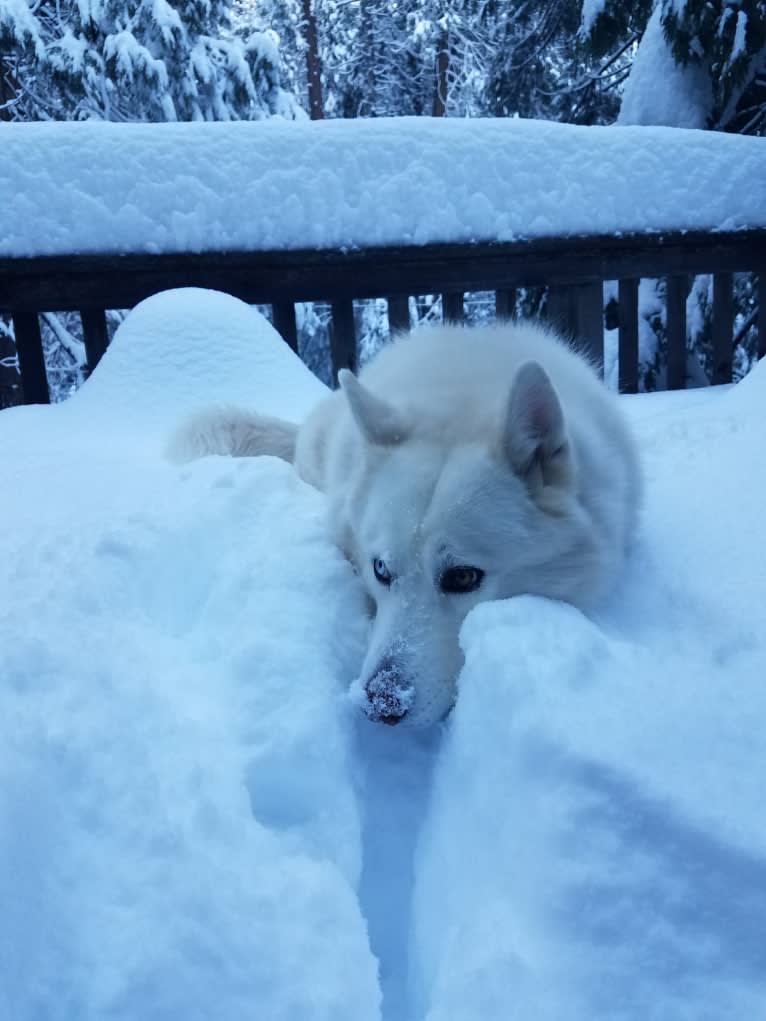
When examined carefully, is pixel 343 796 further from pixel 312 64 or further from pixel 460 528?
pixel 312 64

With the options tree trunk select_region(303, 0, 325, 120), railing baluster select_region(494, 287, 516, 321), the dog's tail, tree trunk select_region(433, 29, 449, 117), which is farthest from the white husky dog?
tree trunk select_region(433, 29, 449, 117)

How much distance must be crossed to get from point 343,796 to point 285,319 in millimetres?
3374

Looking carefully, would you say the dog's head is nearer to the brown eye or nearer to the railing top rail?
the brown eye

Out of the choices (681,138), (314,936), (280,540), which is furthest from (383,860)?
(681,138)

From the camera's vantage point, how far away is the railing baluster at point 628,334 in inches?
181

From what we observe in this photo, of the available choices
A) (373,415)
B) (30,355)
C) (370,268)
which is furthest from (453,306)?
(373,415)

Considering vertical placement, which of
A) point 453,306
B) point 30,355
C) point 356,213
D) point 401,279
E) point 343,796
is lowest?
point 343,796

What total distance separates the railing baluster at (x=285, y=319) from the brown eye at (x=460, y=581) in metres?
2.74

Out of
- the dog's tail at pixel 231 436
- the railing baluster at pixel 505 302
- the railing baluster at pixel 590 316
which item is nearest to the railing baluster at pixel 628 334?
the railing baluster at pixel 590 316

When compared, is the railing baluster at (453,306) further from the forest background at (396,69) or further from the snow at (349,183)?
the forest background at (396,69)

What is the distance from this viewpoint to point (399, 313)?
422 centimetres

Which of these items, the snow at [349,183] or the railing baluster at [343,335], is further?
the railing baluster at [343,335]

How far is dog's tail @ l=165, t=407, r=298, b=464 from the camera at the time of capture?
8.92 ft

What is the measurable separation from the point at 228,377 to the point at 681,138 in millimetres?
2792
